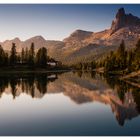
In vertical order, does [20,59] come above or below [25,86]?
above

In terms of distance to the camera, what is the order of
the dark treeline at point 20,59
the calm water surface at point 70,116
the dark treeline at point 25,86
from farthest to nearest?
the dark treeline at point 20,59 < the dark treeline at point 25,86 < the calm water surface at point 70,116

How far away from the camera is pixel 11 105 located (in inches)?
1126

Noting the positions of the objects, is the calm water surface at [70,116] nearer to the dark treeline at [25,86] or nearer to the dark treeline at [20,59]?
the dark treeline at [25,86]

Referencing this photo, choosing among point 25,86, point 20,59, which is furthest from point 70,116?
point 20,59

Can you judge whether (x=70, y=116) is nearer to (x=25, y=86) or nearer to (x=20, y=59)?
(x=25, y=86)

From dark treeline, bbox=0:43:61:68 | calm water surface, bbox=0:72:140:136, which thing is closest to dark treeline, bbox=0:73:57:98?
calm water surface, bbox=0:72:140:136

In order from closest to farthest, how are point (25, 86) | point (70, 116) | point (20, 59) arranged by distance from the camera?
point (70, 116) → point (25, 86) → point (20, 59)

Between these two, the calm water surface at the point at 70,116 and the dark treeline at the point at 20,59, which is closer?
the calm water surface at the point at 70,116

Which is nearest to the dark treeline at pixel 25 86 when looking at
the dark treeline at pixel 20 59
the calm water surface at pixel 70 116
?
the calm water surface at pixel 70 116

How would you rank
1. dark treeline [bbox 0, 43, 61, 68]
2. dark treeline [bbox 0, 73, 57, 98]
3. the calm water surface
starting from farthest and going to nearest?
dark treeline [bbox 0, 43, 61, 68], dark treeline [bbox 0, 73, 57, 98], the calm water surface

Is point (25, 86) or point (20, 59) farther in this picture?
point (20, 59)

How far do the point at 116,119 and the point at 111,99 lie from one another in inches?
399

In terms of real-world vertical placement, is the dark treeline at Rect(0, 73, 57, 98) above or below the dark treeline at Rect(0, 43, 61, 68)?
below

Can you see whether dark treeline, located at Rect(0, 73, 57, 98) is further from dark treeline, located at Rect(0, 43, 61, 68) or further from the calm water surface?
dark treeline, located at Rect(0, 43, 61, 68)
